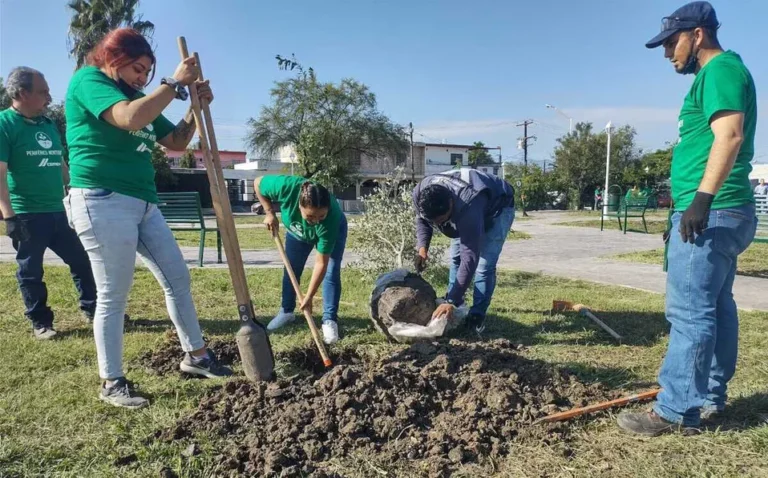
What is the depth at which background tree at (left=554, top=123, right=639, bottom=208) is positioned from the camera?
140 ft

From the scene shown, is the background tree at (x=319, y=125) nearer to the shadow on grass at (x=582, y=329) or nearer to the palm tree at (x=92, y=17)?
the palm tree at (x=92, y=17)

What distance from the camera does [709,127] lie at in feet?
7.86

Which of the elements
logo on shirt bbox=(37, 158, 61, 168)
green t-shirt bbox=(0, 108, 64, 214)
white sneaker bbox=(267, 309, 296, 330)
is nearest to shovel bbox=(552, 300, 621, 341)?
white sneaker bbox=(267, 309, 296, 330)

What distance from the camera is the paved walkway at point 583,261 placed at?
6.56m

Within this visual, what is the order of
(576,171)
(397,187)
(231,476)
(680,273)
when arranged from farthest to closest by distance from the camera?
(576,171) → (397,187) → (680,273) → (231,476)

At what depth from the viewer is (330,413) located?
2.62 meters

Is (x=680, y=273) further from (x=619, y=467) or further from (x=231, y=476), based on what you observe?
(x=231, y=476)

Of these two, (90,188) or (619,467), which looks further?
(90,188)

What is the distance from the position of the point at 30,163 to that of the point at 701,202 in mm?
4401

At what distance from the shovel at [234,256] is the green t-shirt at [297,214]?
917mm

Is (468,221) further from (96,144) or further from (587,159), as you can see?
(587,159)

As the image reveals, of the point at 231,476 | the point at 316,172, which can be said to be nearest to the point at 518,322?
the point at 231,476

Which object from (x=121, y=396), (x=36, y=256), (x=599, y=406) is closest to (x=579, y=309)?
(x=599, y=406)

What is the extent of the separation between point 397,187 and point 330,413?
4422mm
